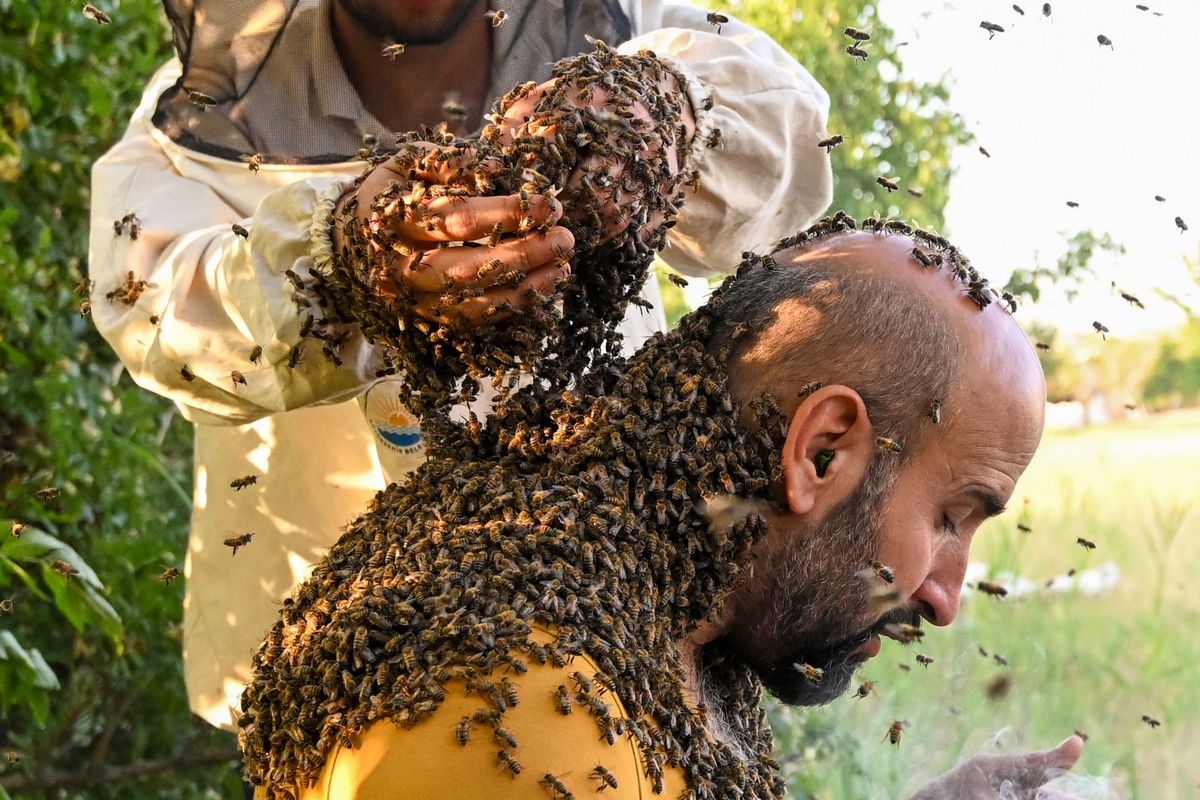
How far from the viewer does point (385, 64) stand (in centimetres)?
276

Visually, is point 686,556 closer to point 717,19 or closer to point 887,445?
point 887,445

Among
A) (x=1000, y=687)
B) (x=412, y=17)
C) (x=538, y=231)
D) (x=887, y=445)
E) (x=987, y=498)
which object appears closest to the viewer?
(x=538, y=231)

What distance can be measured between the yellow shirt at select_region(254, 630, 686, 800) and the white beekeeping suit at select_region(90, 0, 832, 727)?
81 centimetres

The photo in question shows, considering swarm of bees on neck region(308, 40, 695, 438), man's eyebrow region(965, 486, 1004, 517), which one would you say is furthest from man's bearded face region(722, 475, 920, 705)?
swarm of bees on neck region(308, 40, 695, 438)

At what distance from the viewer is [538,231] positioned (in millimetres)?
1784

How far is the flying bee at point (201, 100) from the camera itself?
2795 millimetres

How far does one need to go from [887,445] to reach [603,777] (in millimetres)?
732

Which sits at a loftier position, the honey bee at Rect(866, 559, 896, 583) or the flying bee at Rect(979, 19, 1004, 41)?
the flying bee at Rect(979, 19, 1004, 41)

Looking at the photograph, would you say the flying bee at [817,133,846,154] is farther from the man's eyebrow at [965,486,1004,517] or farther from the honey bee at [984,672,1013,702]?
the honey bee at [984,672,1013,702]

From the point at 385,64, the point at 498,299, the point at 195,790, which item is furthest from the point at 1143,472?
the point at 498,299

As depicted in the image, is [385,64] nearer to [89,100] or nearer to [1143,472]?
[89,100]

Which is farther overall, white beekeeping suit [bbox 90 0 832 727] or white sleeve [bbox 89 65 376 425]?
white beekeeping suit [bbox 90 0 832 727]

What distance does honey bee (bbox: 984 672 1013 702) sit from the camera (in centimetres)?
401

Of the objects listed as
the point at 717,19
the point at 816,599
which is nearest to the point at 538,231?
the point at 816,599
